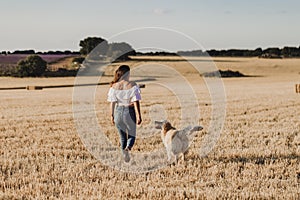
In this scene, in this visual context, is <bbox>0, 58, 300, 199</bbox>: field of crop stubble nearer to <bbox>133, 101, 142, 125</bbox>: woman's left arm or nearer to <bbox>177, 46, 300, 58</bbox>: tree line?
<bbox>133, 101, 142, 125</bbox>: woman's left arm

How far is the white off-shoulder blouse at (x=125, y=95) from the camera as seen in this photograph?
8938 millimetres

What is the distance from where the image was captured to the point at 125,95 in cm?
900

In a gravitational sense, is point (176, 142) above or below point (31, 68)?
below

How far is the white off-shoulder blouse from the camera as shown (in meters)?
8.94

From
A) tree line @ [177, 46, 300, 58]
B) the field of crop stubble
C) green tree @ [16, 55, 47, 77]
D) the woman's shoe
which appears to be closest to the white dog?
the field of crop stubble

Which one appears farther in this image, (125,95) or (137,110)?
(125,95)

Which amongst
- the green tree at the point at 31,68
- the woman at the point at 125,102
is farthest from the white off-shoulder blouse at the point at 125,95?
the green tree at the point at 31,68

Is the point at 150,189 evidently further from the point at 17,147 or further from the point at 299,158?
the point at 17,147

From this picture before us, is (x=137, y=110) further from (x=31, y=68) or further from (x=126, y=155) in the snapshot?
(x=31, y=68)

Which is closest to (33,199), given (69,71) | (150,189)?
(150,189)

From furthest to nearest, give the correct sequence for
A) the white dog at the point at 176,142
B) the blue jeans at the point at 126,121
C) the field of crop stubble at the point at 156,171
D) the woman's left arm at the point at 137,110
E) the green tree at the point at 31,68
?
the green tree at the point at 31,68
the blue jeans at the point at 126,121
the white dog at the point at 176,142
the woman's left arm at the point at 137,110
the field of crop stubble at the point at 156,171

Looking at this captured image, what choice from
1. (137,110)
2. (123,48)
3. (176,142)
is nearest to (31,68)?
(123,48)

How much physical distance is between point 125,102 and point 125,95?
14 centimetres

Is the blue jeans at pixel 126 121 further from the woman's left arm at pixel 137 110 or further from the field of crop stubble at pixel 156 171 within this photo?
the field of crop stubble at pixel 156 171
